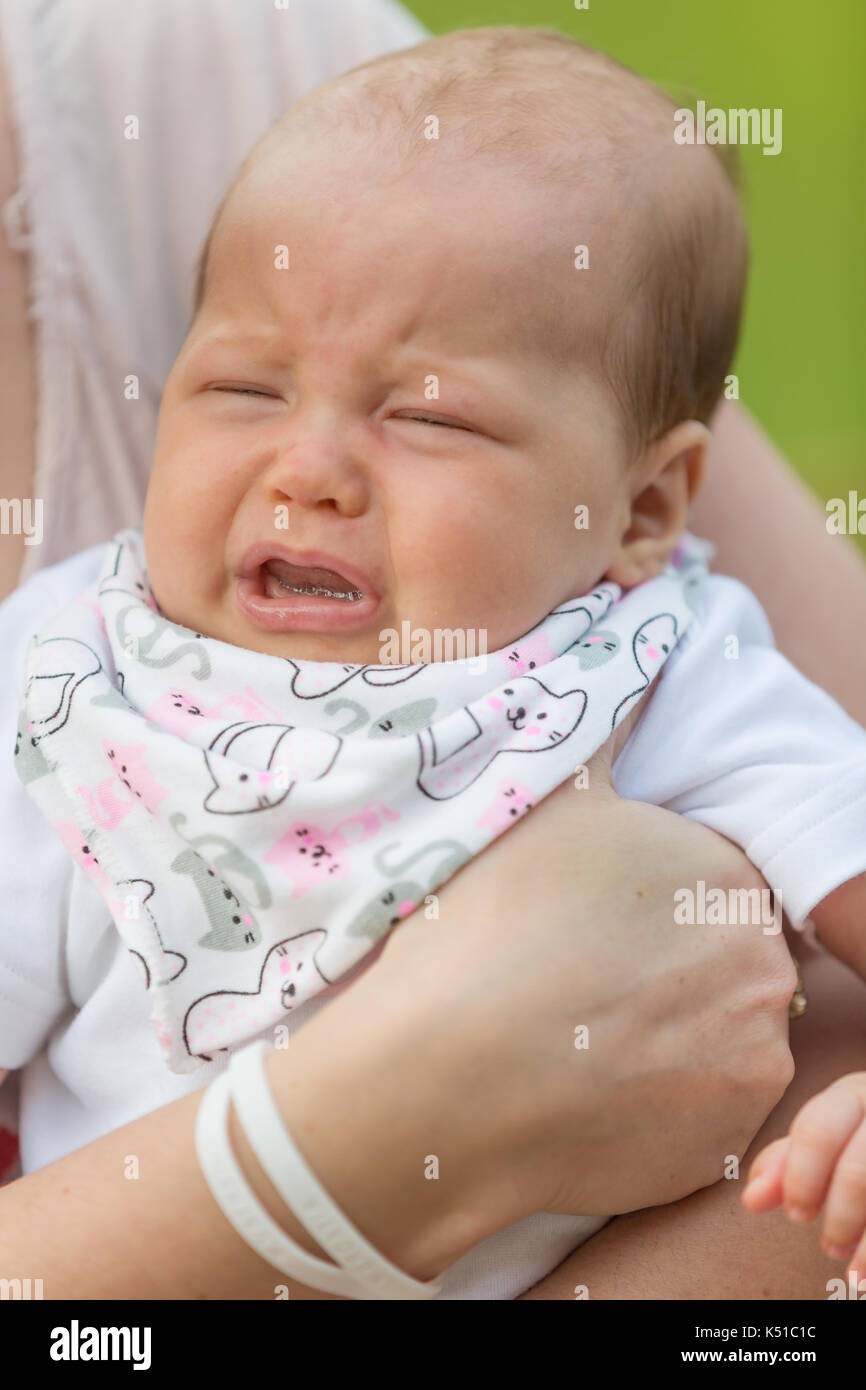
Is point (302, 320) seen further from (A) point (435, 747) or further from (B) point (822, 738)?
(B) point (822, 738)

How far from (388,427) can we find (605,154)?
1.12ft

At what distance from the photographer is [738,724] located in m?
1.03

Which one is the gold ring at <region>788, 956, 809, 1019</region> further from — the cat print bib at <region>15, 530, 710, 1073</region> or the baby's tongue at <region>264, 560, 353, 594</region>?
the baby's tongue at <region>264, 560, 353, 594</region>

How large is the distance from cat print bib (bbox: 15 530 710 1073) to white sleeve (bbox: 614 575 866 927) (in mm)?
67

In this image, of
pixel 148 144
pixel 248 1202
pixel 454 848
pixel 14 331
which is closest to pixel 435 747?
pixel 454 848

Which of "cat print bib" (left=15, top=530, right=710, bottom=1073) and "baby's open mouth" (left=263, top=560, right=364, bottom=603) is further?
"baby's open mouth" (left=263, top=560, right=364, bottom=603)

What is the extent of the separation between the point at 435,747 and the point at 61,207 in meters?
0.81

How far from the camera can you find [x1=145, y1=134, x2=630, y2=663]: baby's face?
0.97 m

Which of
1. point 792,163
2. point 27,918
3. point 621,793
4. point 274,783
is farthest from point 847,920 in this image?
point 792,163

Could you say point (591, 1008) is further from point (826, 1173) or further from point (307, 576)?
→ point (307, 576)

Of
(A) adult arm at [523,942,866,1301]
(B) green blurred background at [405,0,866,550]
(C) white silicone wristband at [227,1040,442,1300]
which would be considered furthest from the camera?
(B) green blurred background at [405,0,866,550]
